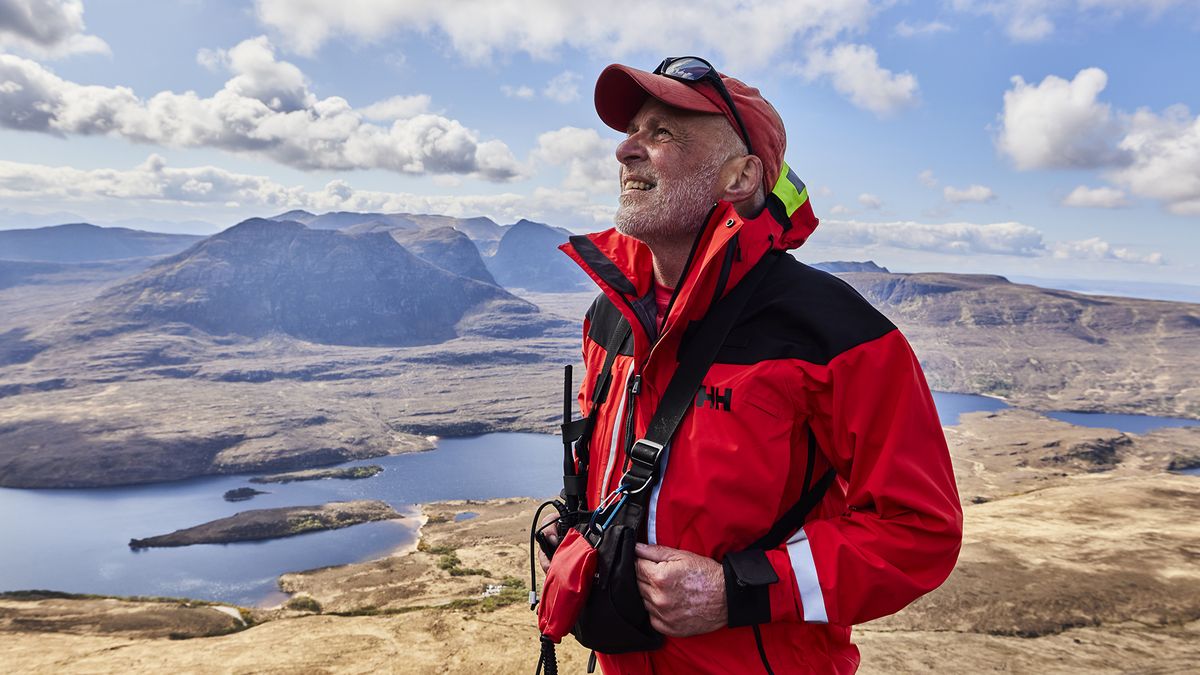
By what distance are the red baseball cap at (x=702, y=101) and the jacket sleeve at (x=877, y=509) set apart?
858mm

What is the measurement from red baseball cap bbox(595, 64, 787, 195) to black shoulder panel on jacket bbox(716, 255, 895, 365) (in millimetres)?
522

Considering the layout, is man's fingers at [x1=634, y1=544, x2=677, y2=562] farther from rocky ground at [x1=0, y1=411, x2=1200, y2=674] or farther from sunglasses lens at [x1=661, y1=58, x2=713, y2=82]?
rocky ground at [x1=0, y1=411, x2=1200, y2=674]

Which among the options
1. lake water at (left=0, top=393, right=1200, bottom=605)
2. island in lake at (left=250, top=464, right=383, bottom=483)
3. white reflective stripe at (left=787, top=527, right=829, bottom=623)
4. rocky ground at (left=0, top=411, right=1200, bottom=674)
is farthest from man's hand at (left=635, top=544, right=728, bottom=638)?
island in lake at (left=250, top=464, right=383, bottom=483)

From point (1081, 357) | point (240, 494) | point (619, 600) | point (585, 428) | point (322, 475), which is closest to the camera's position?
point (619, 600)

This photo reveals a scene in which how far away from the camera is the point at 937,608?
1296cm

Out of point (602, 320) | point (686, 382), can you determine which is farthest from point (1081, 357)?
point (686, 382)

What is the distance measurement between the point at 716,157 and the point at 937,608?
13.7m

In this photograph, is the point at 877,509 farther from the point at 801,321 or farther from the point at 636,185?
the point at 636,185

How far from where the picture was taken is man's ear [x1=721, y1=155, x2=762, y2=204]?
2312 mm

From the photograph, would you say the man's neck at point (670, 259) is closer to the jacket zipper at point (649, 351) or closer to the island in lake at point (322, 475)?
the jacket zipper at point (649, 351)

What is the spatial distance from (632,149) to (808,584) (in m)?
1.57

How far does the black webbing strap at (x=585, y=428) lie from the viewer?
2.58m

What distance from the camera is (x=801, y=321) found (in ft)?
6.35

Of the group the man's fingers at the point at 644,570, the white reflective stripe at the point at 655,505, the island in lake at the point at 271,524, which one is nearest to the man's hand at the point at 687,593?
the man's fingers at the point at 644,570
